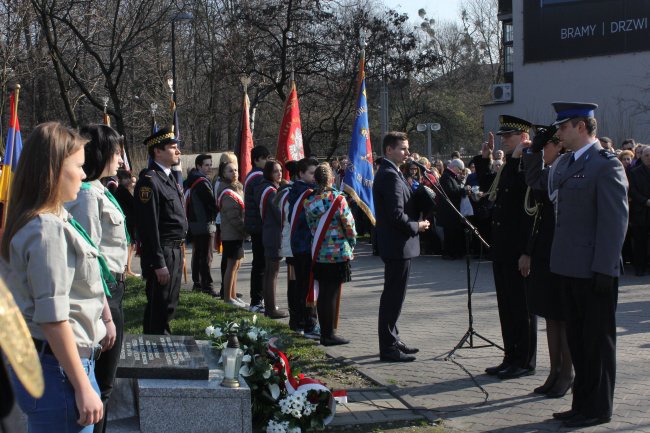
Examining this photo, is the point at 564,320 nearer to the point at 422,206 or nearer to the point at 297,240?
the point at 422,206

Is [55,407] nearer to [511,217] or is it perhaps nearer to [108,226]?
[108,226]

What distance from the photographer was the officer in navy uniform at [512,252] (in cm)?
742

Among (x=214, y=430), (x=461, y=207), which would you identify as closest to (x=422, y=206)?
(x=214, y=430)

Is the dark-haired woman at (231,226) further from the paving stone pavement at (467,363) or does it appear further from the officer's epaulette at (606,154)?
the officer's epaulette at (606,154)

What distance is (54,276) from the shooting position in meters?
3.29

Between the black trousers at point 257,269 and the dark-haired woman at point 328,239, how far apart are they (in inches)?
93.6

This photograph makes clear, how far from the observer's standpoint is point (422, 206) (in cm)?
836

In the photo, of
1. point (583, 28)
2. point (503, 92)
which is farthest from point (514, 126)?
point (503, 92)

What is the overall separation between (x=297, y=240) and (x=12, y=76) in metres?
18.5

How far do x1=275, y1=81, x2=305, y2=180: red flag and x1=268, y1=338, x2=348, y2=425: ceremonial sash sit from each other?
680 cm

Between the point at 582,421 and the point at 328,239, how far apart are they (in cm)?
361

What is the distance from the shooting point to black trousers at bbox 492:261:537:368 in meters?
7.54

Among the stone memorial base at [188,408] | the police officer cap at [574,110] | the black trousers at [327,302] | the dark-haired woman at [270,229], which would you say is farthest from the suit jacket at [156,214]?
the police officer cap at [574,110]

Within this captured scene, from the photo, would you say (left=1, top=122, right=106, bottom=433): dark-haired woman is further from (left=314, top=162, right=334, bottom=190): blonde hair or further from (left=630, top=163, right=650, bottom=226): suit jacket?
(left=630, top=163, right=650, bottom=226): suit jacket
